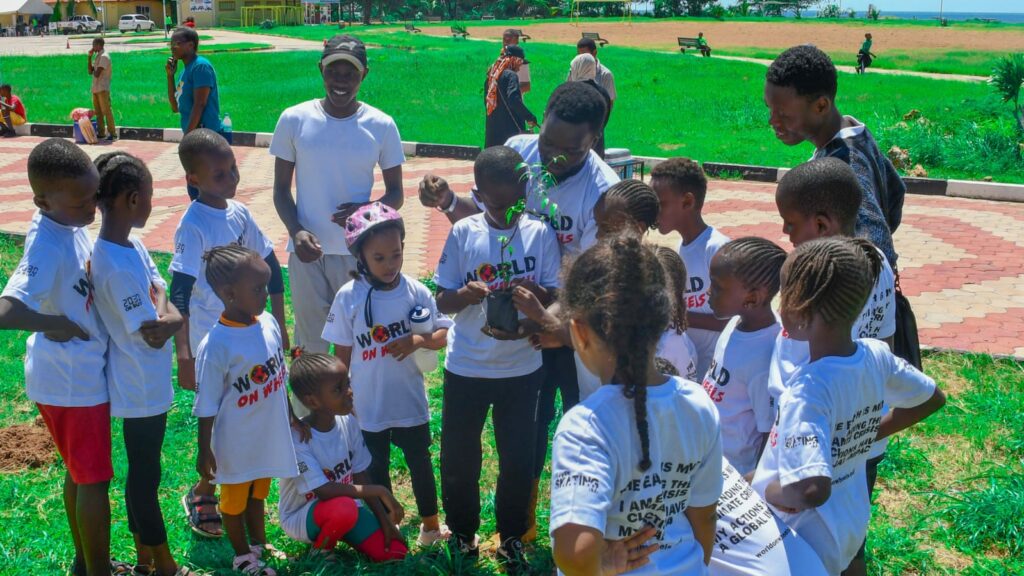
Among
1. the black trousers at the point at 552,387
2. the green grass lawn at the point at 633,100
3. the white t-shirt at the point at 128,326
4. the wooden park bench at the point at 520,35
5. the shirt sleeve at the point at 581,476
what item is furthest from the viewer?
the green grass lawn at the point at 633,100

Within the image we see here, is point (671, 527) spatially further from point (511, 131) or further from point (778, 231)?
point (511, 131)

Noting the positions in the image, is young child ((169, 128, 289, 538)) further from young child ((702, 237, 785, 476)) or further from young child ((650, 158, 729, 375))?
young child ((702, 237, 785, 476))

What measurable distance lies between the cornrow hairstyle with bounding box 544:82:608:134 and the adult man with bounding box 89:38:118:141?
15.6m

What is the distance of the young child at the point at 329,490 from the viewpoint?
3.84m

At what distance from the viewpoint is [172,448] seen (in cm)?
509

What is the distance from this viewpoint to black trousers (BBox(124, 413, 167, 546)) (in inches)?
142

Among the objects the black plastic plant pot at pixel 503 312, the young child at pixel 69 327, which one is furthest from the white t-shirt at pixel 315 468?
the black plastic plant pot at pixel 503 312

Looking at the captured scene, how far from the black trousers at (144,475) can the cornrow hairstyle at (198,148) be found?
1275mm

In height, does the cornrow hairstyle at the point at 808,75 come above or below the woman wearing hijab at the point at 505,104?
above

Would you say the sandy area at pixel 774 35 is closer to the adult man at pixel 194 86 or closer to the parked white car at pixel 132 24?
the parked white car at pixel 132 24

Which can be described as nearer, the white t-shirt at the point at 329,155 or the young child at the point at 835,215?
the young child at the point at 835,215

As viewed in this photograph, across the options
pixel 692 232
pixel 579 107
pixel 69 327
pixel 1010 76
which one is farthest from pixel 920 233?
pixel 69 327

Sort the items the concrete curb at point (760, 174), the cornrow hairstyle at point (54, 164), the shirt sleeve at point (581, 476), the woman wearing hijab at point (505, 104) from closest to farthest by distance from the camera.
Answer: the shirt sleeve at point (581, 476) < the cornrow hairstyle at point (54, 164) < the woman wearing hijab at point (505, 104) < the concrete curb at point (760, 174)

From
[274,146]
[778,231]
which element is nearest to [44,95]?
[778,231]
